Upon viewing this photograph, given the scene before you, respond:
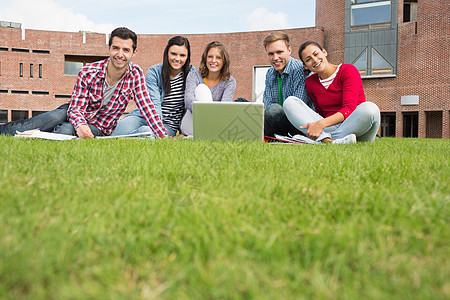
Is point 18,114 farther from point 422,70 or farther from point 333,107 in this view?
point 422,70

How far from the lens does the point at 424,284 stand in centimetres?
78

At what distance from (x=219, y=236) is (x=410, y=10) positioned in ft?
93.3

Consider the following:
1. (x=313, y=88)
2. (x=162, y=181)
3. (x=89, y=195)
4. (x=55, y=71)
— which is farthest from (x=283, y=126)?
(x=55, y=71)

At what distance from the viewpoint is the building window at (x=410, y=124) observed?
77.4 feet

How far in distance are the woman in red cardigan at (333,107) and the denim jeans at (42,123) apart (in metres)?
3.18

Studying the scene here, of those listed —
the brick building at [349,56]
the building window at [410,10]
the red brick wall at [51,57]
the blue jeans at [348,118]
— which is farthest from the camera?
the red brick wall at [51,57]

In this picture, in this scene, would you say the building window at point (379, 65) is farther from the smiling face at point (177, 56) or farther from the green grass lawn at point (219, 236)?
the green grass lawn at point (219, 236)

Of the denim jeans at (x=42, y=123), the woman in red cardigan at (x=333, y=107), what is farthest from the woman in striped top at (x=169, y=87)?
the woman in red cardigan at (x=333, y=107)

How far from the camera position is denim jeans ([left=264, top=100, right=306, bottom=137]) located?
5.34 meters

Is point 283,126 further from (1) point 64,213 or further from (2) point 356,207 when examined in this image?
(1) point 64,213

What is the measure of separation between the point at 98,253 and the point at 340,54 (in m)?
25.4

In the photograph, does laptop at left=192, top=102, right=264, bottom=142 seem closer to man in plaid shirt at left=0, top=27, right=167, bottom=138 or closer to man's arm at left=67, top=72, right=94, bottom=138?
man in plaid shirt at left=0, top=27, right=167, bottom=138

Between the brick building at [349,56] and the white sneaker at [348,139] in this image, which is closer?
the white sneaker at [348,139]

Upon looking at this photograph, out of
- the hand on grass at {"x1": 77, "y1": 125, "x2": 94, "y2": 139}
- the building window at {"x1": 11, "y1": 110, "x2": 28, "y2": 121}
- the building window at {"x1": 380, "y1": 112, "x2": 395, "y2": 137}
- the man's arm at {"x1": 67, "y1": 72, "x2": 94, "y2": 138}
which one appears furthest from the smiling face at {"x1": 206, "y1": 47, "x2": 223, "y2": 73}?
the building window at {"x1": 11, "y1": 110, "x2": 28, "y2": 121}
